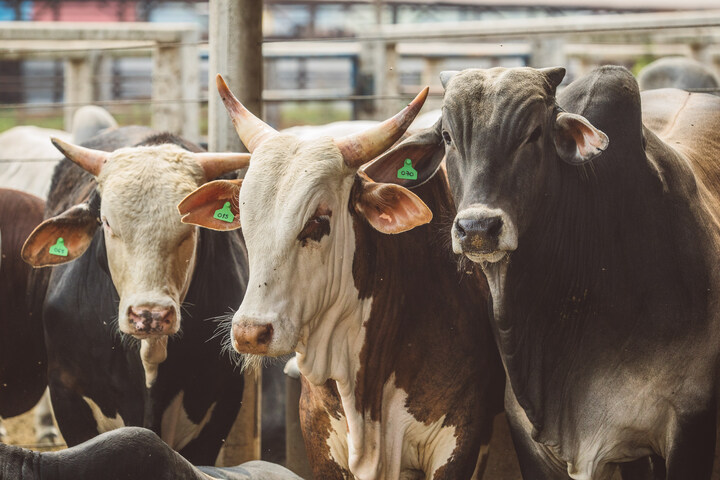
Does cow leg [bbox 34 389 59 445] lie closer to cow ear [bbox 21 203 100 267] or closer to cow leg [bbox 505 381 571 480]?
cow ear [bbox 21 203 100 267]

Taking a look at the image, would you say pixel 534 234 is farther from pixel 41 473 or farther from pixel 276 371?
pixel 276 371

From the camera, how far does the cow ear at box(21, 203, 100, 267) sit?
4324 mm

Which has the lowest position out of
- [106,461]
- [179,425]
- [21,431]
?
[21,431]

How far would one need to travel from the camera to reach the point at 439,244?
3.87 meters

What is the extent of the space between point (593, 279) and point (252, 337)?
1156 millimetres

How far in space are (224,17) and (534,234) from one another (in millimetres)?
2015

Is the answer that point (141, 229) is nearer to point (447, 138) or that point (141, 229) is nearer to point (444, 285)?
point (444, 285)

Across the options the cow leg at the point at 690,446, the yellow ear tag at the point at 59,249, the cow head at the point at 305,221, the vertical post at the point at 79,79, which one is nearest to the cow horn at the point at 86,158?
the yellow ear tag at the point at 59,249

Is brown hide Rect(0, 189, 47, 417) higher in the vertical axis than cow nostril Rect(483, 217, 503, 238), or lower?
lower

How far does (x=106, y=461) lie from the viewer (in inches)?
119

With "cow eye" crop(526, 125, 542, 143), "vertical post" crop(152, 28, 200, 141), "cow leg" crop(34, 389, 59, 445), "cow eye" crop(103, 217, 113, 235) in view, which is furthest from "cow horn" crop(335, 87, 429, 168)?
"vertical post" crop(152, 28, 200, 141)

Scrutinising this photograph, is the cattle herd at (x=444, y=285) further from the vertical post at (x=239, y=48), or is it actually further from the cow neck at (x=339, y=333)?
the vertical post at (x=239, y=48)

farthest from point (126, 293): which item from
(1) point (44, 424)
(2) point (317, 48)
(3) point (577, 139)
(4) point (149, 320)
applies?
(2) point (317, 48)

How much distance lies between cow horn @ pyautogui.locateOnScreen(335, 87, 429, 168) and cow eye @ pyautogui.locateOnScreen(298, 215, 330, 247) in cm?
23
